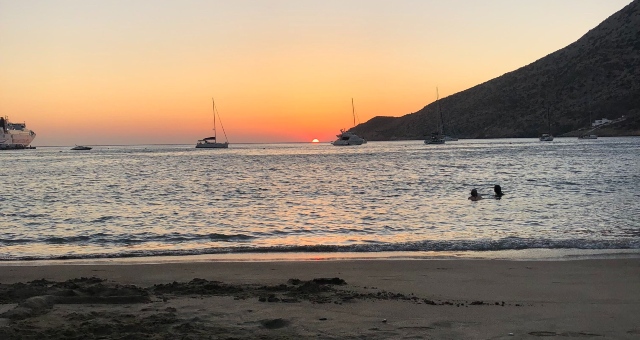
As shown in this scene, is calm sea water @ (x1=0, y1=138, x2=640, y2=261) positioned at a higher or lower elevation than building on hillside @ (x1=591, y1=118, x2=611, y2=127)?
lower

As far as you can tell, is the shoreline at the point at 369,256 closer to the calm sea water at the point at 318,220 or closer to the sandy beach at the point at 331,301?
the calm sea water at the point at 318,220

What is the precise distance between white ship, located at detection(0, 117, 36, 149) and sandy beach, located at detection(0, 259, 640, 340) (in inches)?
7232

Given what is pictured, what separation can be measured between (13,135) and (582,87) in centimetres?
16863

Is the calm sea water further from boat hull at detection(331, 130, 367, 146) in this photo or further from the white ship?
the white ship

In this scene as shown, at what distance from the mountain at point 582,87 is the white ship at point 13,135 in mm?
149274

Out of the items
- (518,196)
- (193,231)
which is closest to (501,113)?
(518,196)

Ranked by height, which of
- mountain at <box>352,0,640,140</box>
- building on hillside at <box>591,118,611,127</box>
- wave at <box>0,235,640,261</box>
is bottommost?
wave at <box>0,235,640,261</box>

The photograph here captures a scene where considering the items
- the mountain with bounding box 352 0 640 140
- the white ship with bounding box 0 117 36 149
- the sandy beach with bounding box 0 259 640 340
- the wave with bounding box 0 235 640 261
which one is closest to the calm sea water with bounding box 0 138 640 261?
the wave with bounding box 0 235 640 261

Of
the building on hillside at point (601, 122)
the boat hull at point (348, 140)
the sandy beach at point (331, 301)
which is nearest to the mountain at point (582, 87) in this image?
the building on hillside at point (601, 122)

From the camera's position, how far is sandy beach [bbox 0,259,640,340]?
6.82 meters

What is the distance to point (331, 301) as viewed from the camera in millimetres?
8312

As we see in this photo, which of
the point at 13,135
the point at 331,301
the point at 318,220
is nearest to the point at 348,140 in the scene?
the point at 13,135

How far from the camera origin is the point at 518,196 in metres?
28.1

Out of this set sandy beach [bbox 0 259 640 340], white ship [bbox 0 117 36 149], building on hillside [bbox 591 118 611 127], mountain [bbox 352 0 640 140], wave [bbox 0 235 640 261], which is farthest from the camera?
white ship [bbox 0 117 36 149]
